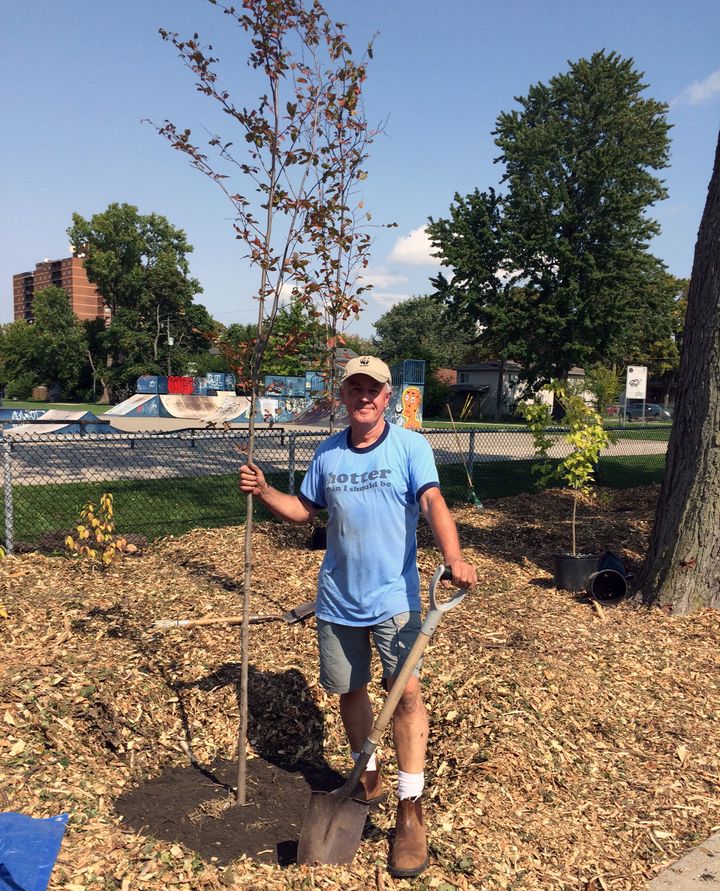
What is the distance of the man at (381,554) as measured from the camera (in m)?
2.62

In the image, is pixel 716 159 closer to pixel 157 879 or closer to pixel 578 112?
pixel 157 879

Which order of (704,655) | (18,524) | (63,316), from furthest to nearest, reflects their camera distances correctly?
(63,316)
(18,524)
(704,655)

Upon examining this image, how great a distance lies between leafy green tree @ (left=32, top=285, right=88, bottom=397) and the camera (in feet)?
228

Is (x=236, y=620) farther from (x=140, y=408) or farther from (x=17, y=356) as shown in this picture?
(x=17, y=356)

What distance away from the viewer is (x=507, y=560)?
6676 millimetres

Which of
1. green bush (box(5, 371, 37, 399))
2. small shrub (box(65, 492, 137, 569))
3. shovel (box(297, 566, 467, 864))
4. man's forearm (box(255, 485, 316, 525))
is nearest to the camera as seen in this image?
shovel (box(297, 566, 467, 864))

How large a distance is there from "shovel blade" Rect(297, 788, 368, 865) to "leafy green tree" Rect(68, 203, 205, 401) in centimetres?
6344

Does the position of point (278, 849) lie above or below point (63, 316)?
below

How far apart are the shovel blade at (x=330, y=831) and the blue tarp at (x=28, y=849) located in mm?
860

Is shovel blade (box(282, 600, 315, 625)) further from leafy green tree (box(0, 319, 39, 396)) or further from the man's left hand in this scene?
leafy green tree (box(0, 319, 39, 396))

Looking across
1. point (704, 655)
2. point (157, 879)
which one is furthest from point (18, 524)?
point (704, 655)

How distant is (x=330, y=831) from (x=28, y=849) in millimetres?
1038

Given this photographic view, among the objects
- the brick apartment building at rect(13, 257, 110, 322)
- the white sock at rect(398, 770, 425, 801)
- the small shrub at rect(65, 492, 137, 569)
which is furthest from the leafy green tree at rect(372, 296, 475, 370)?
the brick apartment building at rect(13, 257, 110, 322)

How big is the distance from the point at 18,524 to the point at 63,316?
69716mm
